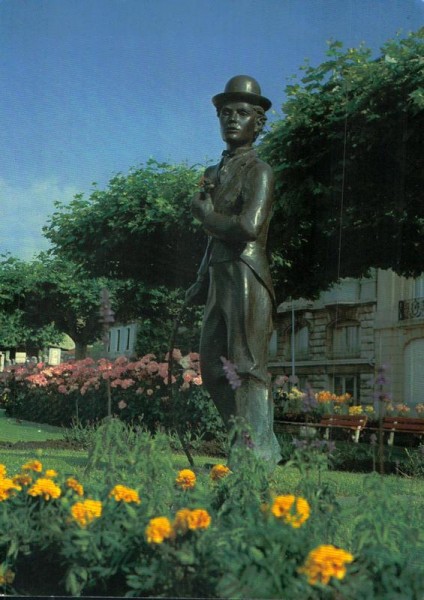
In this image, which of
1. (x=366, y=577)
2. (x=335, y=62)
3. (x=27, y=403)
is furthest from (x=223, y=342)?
(x=27, y=403)

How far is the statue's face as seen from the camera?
474 centimetres

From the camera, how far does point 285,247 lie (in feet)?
21.7

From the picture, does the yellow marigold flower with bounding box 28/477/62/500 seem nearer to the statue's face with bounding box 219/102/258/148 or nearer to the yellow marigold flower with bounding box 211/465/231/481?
the yellow marigold flower with bounding box 211/465/231/481

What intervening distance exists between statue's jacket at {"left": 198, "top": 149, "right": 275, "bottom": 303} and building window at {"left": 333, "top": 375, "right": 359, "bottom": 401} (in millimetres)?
1822

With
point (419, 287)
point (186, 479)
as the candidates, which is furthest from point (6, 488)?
point (419, 287)

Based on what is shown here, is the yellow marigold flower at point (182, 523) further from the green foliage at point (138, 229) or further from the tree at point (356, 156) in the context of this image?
the tree at point (356, 156)

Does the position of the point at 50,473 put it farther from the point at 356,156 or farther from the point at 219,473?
the point at 356,156

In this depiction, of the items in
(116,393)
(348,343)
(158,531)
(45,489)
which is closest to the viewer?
(158,531)

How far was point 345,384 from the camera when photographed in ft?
21.3

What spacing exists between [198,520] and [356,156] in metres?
6.03

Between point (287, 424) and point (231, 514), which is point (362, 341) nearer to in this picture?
point (287, 424)

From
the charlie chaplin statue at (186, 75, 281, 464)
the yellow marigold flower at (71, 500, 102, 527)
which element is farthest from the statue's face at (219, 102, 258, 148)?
the yellow marigold flower at (71, 500, 102, 527)

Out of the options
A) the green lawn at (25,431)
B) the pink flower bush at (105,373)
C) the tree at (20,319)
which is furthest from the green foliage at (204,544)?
the green lawn at (25,431)

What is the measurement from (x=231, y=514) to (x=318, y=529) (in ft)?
1.04
